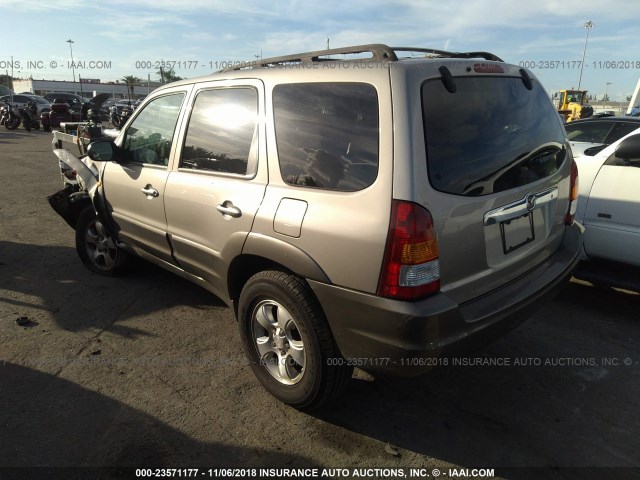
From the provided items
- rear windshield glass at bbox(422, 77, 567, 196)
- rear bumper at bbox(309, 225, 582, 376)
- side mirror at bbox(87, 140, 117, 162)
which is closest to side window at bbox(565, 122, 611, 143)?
rear windshield glass at bbox(422, 77, 567, 196)

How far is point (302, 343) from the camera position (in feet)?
8.36

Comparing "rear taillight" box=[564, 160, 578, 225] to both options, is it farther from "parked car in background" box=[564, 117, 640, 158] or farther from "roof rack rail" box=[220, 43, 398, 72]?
"parked car in background" box=[564, 117, 640, 158]

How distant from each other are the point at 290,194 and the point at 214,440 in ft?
4.56

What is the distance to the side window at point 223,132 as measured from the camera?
2805mm

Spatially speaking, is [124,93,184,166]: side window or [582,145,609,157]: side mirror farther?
[582,145,609,157]: side mirror

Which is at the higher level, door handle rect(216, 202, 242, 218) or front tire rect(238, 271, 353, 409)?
door handle rect(216, 202, 242, 218)

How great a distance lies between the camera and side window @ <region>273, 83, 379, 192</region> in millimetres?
2201

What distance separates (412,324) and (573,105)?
90.0 ft

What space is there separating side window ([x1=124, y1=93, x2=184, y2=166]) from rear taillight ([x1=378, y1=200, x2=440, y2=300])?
7.00ft

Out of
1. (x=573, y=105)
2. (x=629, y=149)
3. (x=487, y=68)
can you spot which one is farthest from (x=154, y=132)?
(x=573, y=105)

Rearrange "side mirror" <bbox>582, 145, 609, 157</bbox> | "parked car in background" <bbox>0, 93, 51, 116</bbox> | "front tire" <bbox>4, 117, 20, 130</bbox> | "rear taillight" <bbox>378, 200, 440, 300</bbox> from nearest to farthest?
"rear taillight" <bbox>378, 200, 440, 300</bbox>
"side mirror" <bbox>582, 145, 609, 157</bbox>
"front tire" <bbox>4, 117, 20, 130</bbox>
"parked car in background" <bbox>0, 93, 51, 116</bbox>

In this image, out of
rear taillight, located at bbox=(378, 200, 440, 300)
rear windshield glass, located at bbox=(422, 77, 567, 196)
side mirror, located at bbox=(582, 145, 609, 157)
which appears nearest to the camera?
rear taillight, located at bbox=(378, 200, 440, 300)

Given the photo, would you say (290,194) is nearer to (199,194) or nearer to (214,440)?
(199,194)

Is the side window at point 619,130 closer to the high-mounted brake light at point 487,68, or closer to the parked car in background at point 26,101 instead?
the high-mounted brake light at point 487,68
